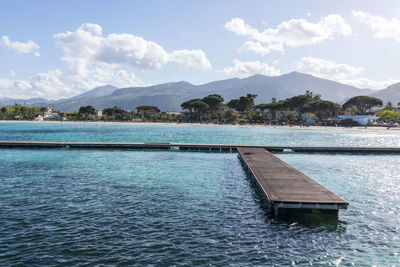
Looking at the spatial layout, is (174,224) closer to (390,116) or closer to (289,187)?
(289,187)

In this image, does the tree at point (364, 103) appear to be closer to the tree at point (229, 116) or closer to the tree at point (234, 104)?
the tree at point (234, 104)

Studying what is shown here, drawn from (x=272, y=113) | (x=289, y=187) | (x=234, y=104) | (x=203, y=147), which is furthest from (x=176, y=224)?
(x=234, y=104)

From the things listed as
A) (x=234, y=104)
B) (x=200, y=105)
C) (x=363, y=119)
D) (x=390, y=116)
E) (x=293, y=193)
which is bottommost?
(x=293, y=193)

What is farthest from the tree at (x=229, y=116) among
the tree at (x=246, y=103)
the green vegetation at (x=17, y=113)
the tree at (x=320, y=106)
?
the green vegetation at (x=17, y=113)

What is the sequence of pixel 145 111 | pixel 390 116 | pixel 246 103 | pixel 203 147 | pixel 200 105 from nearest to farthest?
pixel 203 147 < pixel 390 116 < pixel 200 105 < pixel 246 103 < pixel 145 111

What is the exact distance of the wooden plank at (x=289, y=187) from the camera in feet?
44.0

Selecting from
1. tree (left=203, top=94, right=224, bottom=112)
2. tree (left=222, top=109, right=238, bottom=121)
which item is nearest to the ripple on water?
tree (left=222, top=109, right=238, bottom=121)

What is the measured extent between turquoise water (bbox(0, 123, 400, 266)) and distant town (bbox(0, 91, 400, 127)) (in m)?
122

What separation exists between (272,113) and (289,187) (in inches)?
5944

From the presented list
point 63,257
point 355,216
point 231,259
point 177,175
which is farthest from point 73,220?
point 355,216

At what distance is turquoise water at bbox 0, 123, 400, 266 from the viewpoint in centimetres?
955

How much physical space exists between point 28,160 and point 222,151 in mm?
22705

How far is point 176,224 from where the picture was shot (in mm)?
12195

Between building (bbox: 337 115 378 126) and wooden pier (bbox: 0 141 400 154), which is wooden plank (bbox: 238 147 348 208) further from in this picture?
building (bbox: 337 115 378 126)
